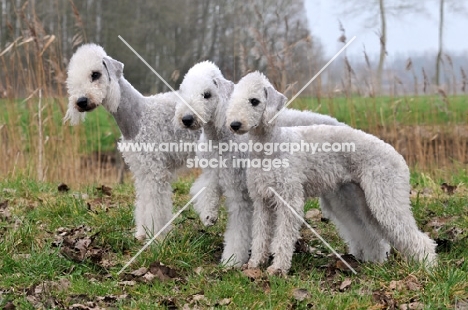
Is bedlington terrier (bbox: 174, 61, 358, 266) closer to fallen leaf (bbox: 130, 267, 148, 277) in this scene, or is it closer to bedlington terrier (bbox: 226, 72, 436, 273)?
bedlington terrier (bbox: 226, 72, 436, 273)

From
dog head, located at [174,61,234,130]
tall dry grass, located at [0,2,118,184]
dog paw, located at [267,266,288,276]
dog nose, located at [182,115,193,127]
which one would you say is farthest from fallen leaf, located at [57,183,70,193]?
dog paw, located at [267,266,288,276]

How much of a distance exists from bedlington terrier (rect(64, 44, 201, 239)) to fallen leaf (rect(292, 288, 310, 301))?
1352mm

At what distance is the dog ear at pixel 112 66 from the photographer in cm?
481

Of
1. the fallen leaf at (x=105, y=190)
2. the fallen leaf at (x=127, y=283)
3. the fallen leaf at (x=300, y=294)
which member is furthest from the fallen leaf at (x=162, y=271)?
the fallen leaf at (x=105, y=190)

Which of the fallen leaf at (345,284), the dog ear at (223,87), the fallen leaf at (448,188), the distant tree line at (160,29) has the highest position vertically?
the distant tree line at (160,29)

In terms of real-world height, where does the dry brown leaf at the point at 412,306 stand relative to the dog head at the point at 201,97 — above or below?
below

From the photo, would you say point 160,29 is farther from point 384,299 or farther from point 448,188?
point 384,299

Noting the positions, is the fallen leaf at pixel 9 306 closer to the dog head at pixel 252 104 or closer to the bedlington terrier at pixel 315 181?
the bedlington terrier at pixel 315 181

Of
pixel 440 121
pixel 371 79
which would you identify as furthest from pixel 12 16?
pixel 440 121

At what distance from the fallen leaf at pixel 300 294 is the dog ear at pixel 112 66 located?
2162mm

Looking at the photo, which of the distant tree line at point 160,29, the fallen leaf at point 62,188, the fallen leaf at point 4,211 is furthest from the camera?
the distant tree line at point 160,29

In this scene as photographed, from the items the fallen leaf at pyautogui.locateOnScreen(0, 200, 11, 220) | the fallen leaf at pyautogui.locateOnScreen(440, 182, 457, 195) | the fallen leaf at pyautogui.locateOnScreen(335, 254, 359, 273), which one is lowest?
the fallen leaf at pyautogui.locateOnScreen(335, 254, 359, 273)

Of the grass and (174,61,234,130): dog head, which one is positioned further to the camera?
(174,61,234,130): dog head

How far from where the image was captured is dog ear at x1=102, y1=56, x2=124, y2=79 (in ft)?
15.8
